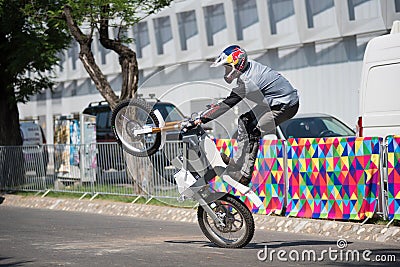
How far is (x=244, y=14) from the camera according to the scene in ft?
116

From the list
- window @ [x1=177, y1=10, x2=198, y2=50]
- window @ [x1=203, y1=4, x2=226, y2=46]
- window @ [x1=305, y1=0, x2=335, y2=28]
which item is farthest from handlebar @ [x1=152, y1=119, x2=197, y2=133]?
window @ [x1=177, y1=10, x2=198, y2=50]

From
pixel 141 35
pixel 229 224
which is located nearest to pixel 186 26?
pixel 141 35

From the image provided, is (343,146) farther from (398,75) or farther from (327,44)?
(327,44)

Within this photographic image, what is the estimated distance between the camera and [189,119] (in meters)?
10.5

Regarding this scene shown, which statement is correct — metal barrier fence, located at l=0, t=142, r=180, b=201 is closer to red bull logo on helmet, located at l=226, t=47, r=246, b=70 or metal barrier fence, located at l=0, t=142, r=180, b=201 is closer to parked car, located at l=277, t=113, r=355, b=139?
parked car, located at l=277, t=113, r=355, b=139

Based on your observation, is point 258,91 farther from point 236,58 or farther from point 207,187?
point 207,187

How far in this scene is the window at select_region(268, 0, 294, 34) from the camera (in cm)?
3306

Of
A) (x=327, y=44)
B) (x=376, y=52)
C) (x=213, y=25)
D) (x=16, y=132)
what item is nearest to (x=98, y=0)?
(x=376, y=52)

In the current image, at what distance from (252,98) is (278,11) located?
24.0 m

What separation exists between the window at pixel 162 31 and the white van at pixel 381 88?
25.3 metres

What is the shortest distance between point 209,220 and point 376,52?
521cm

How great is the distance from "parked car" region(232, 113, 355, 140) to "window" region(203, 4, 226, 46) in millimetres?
15821

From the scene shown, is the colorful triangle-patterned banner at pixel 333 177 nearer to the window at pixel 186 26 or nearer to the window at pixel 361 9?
the window at pixel 361 9

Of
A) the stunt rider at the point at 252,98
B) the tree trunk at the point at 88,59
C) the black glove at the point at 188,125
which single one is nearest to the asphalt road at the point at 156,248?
the stunt rider at the point at 252,98
